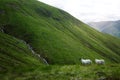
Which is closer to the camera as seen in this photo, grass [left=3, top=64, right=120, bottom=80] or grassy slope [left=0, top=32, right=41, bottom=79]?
grass [left=3, top=64, right=120, bottom=80]

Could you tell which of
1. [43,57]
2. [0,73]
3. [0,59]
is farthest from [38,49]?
[0,73]

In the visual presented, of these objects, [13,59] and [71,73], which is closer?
[71,73]

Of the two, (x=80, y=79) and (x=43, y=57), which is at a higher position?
(x=80, y=79)

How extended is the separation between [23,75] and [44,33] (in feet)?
540

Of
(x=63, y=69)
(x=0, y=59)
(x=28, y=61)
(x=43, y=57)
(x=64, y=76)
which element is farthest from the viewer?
(x=43, y=57)

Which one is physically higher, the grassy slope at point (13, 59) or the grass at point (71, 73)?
the grass at point (71, 73)

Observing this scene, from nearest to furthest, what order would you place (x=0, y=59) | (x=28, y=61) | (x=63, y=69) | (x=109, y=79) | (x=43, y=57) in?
(x=109, y=79) < (x=63, y=69) < (x=0, y=59) < (x=28, y=61) < (x=43, y=57)

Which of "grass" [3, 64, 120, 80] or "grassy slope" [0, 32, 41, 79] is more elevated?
"grass" [3, 64, 120, 80]

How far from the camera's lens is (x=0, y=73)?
118ft

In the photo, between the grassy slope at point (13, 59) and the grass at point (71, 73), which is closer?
the grass at point (71, 73)

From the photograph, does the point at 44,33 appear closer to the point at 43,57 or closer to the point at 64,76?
the point at 43,57

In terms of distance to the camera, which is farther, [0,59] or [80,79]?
[0,59]

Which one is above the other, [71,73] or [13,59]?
[71,73]

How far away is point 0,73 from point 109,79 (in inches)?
649
